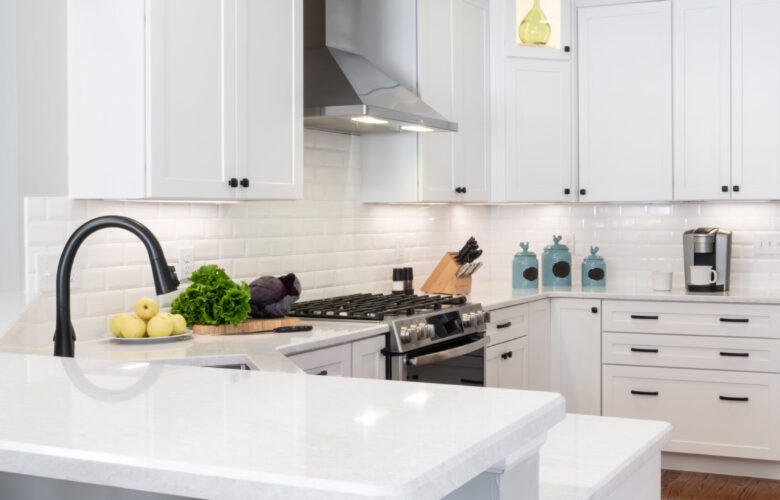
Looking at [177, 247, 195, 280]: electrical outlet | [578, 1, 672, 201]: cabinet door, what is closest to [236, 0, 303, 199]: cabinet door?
[177, 247, 195, 280]: electrical outlet

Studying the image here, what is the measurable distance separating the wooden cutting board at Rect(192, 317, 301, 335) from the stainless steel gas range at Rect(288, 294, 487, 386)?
27 cm

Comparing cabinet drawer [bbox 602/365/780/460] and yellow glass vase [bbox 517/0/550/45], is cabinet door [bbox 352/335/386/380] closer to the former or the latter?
cabinet drawer [bbox 602/365/780/460]

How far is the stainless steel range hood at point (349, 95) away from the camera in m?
3.82

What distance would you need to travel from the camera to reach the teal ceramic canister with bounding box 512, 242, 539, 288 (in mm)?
5336

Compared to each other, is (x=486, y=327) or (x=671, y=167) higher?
(x=671, y=167)

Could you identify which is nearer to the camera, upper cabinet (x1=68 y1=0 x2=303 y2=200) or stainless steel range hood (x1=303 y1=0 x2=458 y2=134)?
upper cabinet (x1=68 y1=0 x2=303 y2=200)

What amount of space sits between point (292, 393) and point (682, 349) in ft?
13.3

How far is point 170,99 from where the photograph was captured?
9.78ft

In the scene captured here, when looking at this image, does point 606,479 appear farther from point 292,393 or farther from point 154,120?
point 154,120

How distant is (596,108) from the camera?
5.36 meters

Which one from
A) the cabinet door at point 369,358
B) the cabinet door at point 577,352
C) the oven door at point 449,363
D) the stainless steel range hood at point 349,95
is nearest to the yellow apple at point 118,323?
the cabinet door at point 369,358

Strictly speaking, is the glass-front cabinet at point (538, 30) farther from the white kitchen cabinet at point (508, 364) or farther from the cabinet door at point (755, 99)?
the white kitchen cabinet at point (508, 364)

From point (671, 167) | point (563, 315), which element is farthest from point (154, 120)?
point (671, 167)

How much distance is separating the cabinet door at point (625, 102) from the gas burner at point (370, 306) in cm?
159
